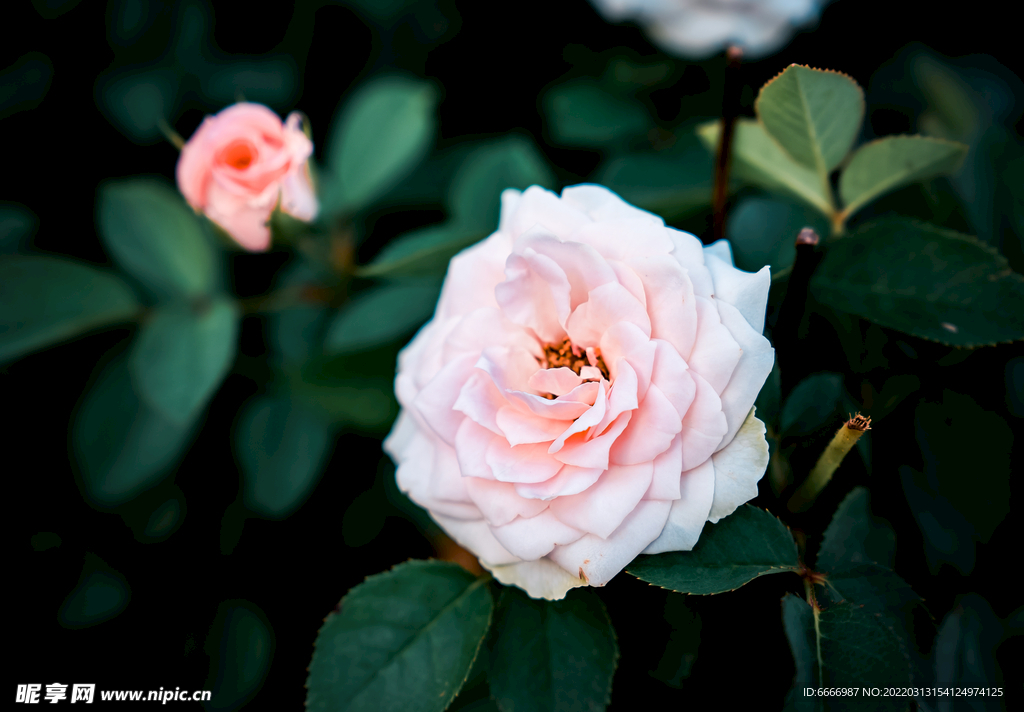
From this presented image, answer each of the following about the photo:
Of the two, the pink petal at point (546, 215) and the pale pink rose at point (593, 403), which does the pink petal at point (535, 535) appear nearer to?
the pale pink rose at point (593, 403)

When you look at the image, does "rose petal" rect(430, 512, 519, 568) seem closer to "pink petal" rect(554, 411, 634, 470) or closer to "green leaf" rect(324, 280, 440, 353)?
"pink petal" rect(554, 411, 634, 470)

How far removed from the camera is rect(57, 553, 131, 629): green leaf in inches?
29.8

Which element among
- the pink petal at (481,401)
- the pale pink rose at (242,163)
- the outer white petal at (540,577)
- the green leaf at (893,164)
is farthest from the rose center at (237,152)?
the green leaf at (893,164)

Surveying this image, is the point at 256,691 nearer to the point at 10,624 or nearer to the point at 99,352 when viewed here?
the point at 10,624

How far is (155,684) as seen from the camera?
714 millimetres

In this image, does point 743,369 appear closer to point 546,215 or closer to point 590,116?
point 546,215

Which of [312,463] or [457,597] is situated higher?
[457,597]

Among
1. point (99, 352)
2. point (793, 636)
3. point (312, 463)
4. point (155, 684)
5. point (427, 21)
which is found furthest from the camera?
point (427, 21)

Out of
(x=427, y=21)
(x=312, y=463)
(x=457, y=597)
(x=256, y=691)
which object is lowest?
(x=256, y=691)

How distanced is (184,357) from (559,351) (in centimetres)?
49

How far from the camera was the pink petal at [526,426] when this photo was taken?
43 cm

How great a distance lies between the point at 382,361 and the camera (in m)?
0.79

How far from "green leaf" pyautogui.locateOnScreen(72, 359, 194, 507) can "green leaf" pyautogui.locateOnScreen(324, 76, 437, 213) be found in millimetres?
379

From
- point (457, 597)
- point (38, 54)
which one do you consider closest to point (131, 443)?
point (457, 597)
